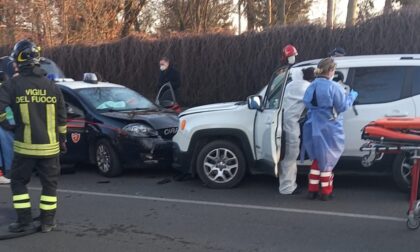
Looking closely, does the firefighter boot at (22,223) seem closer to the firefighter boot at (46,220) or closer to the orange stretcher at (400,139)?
the firefighter boot at (46,220)

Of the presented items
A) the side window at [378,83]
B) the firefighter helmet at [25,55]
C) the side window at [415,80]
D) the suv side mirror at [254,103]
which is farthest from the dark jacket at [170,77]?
the firefighter helmet at [25,55]

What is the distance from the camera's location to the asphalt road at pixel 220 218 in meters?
5.71

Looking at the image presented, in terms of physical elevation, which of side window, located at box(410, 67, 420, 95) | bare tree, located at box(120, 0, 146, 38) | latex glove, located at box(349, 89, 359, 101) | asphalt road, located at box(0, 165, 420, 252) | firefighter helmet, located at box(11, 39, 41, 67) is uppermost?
bare tree, located at box(120, 0, 146, 38)

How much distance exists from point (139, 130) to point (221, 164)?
1769 mm

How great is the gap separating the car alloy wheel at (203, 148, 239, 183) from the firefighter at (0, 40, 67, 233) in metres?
2.45

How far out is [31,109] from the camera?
6109 millimetres

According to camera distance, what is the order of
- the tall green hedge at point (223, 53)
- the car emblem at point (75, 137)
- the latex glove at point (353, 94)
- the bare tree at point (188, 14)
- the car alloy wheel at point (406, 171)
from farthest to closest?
the bare tree at point (188, 14), the tall green hedge at point (223, 53), the car emblem at point (75, 137), the car alloy wheel at point (406, 171), the latex glove at point (353, 94)

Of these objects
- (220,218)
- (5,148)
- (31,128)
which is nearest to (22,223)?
(31,128)

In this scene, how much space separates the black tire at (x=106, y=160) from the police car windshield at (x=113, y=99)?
26.9 inches

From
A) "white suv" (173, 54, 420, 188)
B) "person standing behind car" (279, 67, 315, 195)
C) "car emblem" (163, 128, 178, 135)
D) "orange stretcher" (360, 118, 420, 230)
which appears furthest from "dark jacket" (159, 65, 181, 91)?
"orange stretcher" (360, 118, 420, 230)

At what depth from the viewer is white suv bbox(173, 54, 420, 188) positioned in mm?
7438

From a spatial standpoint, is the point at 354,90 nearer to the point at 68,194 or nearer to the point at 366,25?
the point at 68,194

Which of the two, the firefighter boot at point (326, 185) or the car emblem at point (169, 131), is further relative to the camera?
the car emblem at point (169, 131)

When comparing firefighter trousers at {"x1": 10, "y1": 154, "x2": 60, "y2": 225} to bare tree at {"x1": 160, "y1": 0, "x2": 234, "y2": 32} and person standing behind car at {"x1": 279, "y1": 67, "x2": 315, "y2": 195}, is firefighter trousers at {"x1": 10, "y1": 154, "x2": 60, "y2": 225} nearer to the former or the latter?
person standing behind car at {"x1": 279, "y1": 67, "x2": 315, "y2": 195}
